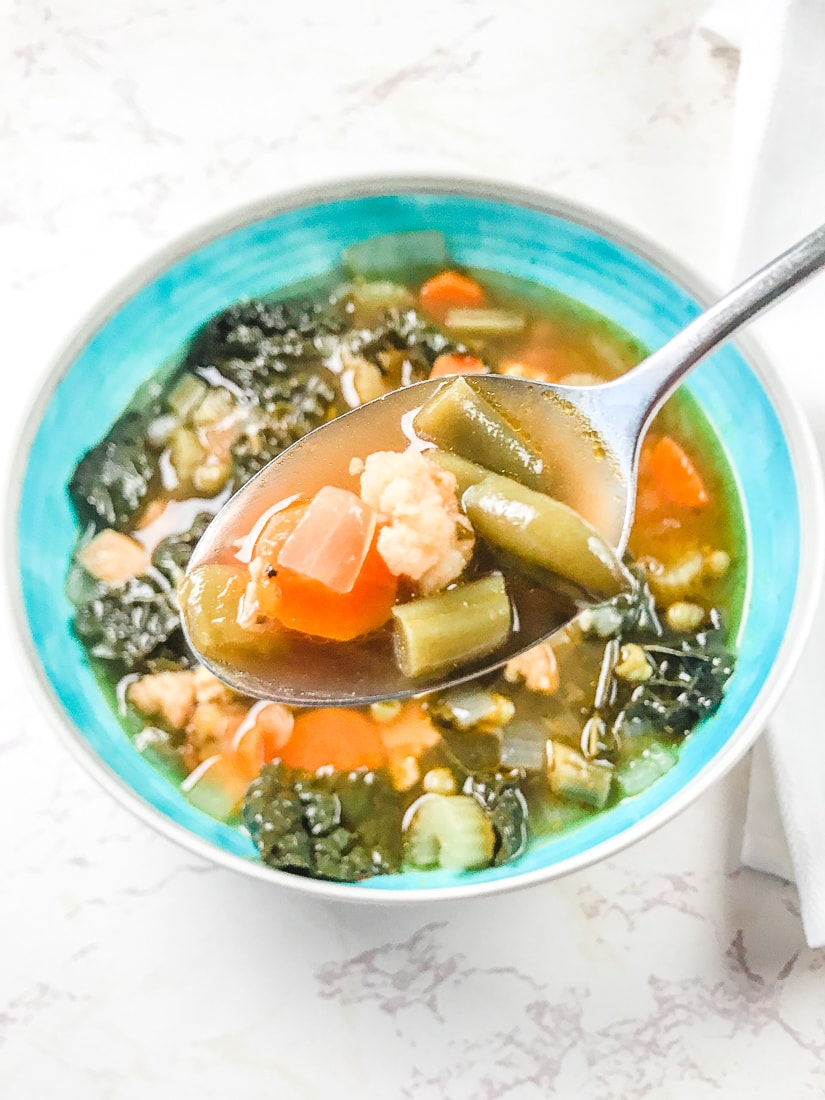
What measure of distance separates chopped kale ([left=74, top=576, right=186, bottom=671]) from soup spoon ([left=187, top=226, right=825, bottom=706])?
0.11 meters

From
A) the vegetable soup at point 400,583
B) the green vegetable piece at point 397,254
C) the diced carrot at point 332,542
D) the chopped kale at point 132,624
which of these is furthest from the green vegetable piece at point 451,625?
the green vegetable piece at point 397,254

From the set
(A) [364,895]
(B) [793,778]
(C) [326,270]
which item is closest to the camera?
(A) [364,895]

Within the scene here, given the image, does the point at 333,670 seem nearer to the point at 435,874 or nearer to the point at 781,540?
the point at 435,874

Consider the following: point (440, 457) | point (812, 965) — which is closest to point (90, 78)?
point (440, 457)

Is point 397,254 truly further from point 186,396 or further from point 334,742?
point 334,742

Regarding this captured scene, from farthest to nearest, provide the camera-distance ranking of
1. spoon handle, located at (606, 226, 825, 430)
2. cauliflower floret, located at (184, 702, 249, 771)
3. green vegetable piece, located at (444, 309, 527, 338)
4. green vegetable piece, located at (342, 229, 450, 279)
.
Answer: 1. green vegetable piece, located at (444, 309, 527, 338)
2. green vegetable piece, located at (342, 229, 450, 279)
3. cauliflower floret, located at (184, 702, 249, 771)
4. spoon handle, located at (606, 226, 825, 430)

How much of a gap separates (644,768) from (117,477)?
3.91ft

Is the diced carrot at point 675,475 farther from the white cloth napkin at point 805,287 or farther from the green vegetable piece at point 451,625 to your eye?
the green vegetable piece at point 451,625

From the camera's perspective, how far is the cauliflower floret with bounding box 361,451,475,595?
70.0 inches

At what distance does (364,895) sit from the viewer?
5.43 feet

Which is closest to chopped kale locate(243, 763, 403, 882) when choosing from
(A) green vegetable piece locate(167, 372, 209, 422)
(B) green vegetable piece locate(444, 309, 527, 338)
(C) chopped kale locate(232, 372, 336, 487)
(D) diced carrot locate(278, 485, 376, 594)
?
(D) diced carrot locate(278, 485, 376, 594)

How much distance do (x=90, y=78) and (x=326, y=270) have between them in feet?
2.53

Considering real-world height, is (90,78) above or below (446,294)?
above

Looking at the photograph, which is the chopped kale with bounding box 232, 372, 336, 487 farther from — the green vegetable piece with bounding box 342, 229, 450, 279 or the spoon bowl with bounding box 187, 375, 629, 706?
the green vegetable piece with bounding box 342, 229, 450, 279
